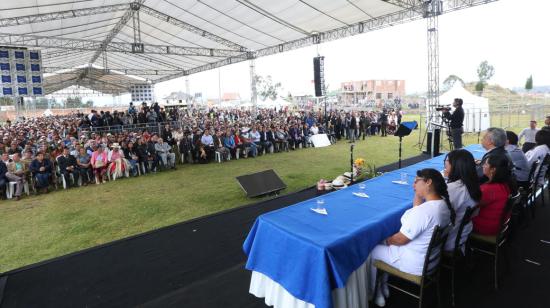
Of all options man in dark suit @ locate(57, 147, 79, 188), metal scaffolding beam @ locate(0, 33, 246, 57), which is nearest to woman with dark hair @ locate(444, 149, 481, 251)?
man in dark suit @ locate(57, 147, 79, 188)

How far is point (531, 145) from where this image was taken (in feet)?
18.2

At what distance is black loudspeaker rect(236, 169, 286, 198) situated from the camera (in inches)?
243

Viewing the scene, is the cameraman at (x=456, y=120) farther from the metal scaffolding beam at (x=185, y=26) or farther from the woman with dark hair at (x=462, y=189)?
the metal scaffolding beam at (x=185, y=26)

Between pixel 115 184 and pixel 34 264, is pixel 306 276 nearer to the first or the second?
pixel 34 264

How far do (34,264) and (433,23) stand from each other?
475 inches

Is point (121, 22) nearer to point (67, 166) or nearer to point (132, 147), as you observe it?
point (132, 147)

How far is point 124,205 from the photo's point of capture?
6137mm

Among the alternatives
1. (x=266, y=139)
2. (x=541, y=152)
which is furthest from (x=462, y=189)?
(x=266, y=139)

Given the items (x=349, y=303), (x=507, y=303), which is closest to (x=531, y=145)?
(x=507, y=303)

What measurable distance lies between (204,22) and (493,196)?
13968 mm

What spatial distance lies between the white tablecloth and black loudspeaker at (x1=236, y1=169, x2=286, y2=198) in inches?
137

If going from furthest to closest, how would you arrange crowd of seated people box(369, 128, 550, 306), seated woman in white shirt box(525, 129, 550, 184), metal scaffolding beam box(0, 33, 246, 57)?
metal scaffolding beam box(0, 33, 246, 57) < seated woman in white shirt box(525, 129, 550, 184) < crowd of seated people box(369, 128, 550, 306)

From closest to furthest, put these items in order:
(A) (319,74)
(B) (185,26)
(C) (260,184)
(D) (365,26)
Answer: (C) (260,184) → (D) (365,26) → (A) (319,74) → (B) (185,26)

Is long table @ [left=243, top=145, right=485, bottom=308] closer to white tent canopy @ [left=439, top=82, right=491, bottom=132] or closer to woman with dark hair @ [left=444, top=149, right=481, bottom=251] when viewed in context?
woman with dark hair @ [left=444, top=149, right=481, bottom=251]
